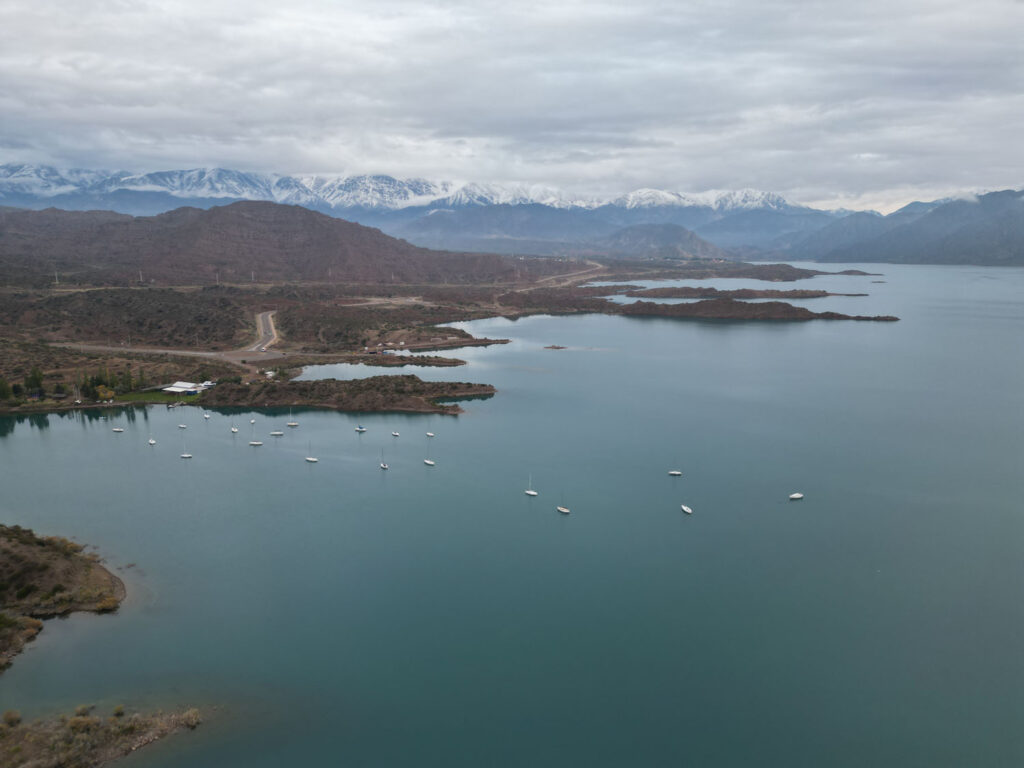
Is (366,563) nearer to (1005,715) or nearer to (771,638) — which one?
(771,638)

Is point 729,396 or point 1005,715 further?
point 729,396

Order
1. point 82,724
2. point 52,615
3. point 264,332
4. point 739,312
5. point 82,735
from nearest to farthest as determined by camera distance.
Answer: point 82,735
point 82,724
point 52,615
point 264,332
point 739,312

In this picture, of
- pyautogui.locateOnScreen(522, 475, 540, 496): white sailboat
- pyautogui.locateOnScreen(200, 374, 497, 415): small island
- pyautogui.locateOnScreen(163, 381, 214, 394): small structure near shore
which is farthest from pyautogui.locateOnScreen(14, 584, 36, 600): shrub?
pyautogui.locateOnScreen(163, 381, 214, 394): small structure near shore

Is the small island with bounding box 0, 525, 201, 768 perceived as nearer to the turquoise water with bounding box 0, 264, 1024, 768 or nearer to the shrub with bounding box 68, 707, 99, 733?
the shrub with bounding box 68, 707, 99, 733

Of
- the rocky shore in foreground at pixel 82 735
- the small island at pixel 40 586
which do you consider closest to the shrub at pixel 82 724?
the rocky shore in foreground at pixel 82 735

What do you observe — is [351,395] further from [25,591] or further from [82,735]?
[82,735]

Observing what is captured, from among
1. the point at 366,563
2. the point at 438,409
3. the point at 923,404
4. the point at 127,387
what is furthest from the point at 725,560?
the point at 127,387

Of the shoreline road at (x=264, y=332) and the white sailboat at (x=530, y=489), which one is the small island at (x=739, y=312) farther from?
the white sailboat at (x=530, y=489)

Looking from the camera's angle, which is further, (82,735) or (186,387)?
(186,387)

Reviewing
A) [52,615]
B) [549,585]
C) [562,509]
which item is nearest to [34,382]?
[52,615]
